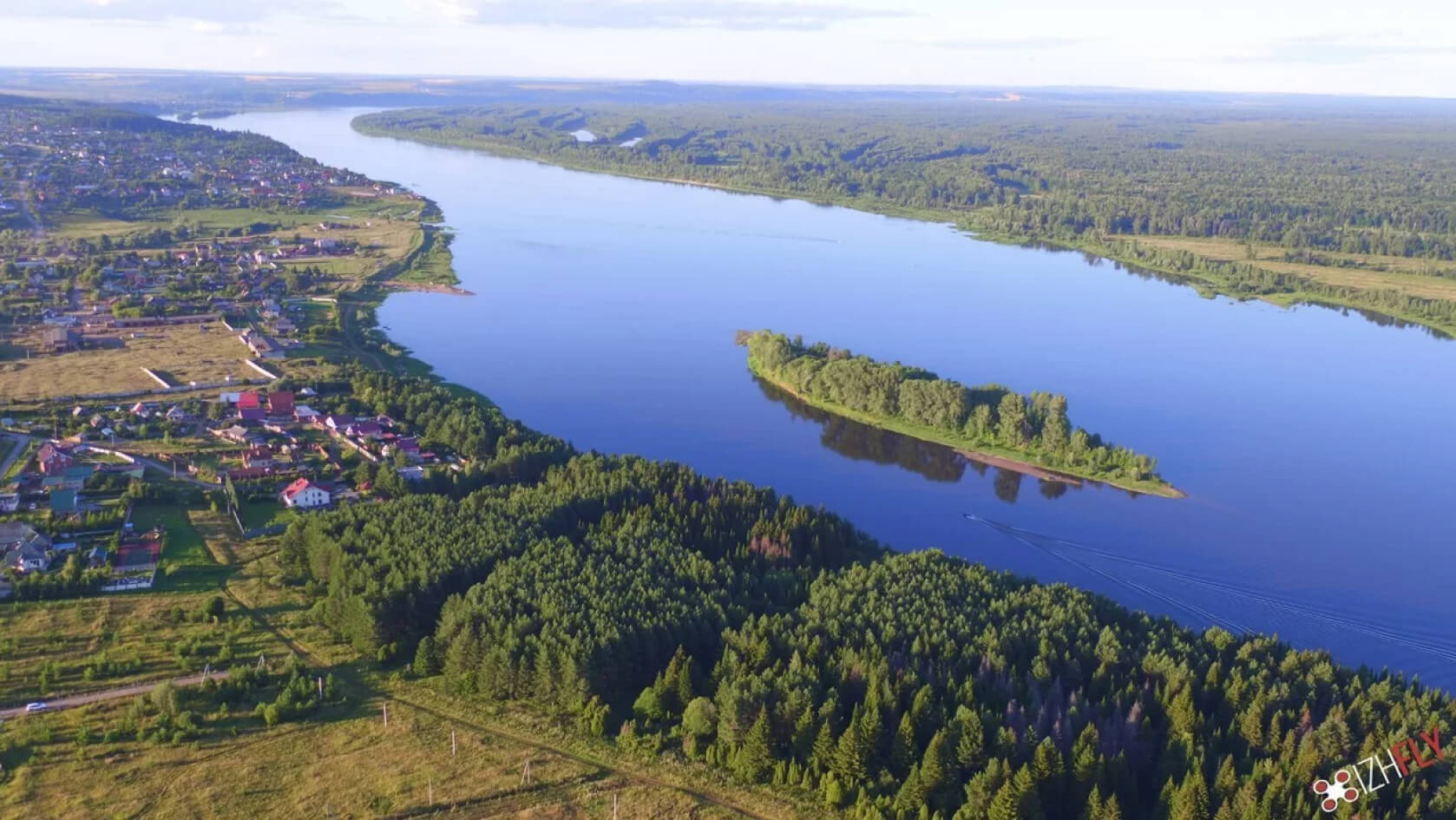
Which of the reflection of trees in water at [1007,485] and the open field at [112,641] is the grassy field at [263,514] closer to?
the open field at [112,641]

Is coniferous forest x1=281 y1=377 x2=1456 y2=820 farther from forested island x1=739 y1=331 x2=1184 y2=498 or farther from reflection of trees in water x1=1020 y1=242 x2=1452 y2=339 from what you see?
reflection of trees in water x1=1020 y1=242 x2=1452 y2=339

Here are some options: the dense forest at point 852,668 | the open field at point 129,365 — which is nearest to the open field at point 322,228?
the open field at point 129,365

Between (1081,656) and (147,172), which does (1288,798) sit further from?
(147,172)

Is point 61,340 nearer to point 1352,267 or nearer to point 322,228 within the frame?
point 322,228

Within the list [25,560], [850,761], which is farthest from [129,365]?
[850,761]

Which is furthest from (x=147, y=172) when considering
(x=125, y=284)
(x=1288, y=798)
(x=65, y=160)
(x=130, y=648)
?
(x=1288, y=798)

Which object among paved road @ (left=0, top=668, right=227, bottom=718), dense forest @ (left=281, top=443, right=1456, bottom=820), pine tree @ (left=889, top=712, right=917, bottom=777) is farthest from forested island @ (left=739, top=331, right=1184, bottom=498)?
paved road @ (left=0, top=668, right=227, bottom=718)
